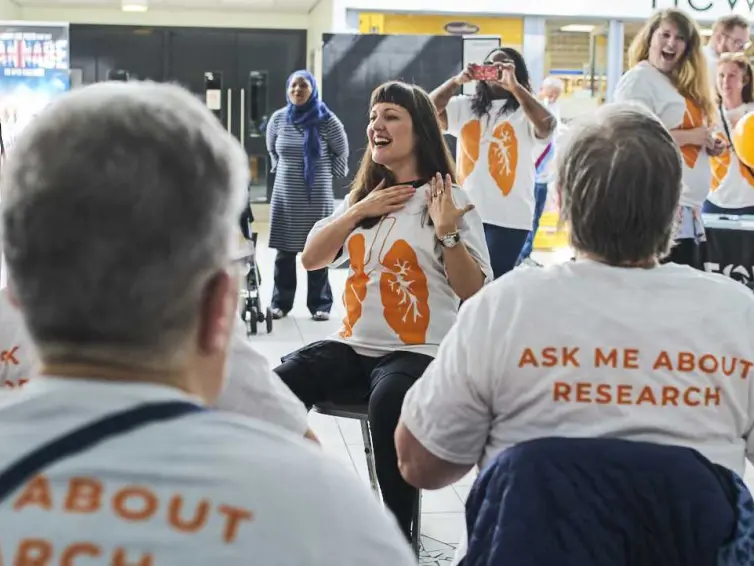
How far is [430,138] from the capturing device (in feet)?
8.88

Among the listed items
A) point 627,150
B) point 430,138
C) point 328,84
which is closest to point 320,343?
point 430,138

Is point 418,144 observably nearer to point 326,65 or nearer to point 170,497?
point 170,497

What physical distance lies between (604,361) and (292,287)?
472 cm

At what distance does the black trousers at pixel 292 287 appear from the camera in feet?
19.3

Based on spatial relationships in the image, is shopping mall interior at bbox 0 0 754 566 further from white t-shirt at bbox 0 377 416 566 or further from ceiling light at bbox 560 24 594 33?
white t-shirt at bbox 0 377 416 566

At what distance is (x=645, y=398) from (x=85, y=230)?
0.88 m

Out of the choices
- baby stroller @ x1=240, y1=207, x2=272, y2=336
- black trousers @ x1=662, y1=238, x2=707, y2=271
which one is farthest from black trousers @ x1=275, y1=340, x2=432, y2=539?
baby stroller @ x1=240, y1=207, x2=272, y2=336

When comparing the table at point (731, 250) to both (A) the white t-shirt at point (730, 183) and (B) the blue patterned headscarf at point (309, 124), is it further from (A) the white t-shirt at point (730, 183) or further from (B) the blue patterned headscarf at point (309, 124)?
(B) the blue patterned headscarf at point (309, 124)

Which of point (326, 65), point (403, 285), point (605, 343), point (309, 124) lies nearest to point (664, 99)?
point (403, 285)

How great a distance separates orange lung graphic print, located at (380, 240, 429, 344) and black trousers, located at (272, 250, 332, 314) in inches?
132

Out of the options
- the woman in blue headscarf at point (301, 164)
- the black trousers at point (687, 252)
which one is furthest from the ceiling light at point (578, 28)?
the black trousers at point (687, 252)

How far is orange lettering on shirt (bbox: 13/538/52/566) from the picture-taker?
639 millimetres

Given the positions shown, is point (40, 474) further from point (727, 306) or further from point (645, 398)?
point (727, 306)

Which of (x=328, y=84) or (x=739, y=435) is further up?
(x=328, y=84)
